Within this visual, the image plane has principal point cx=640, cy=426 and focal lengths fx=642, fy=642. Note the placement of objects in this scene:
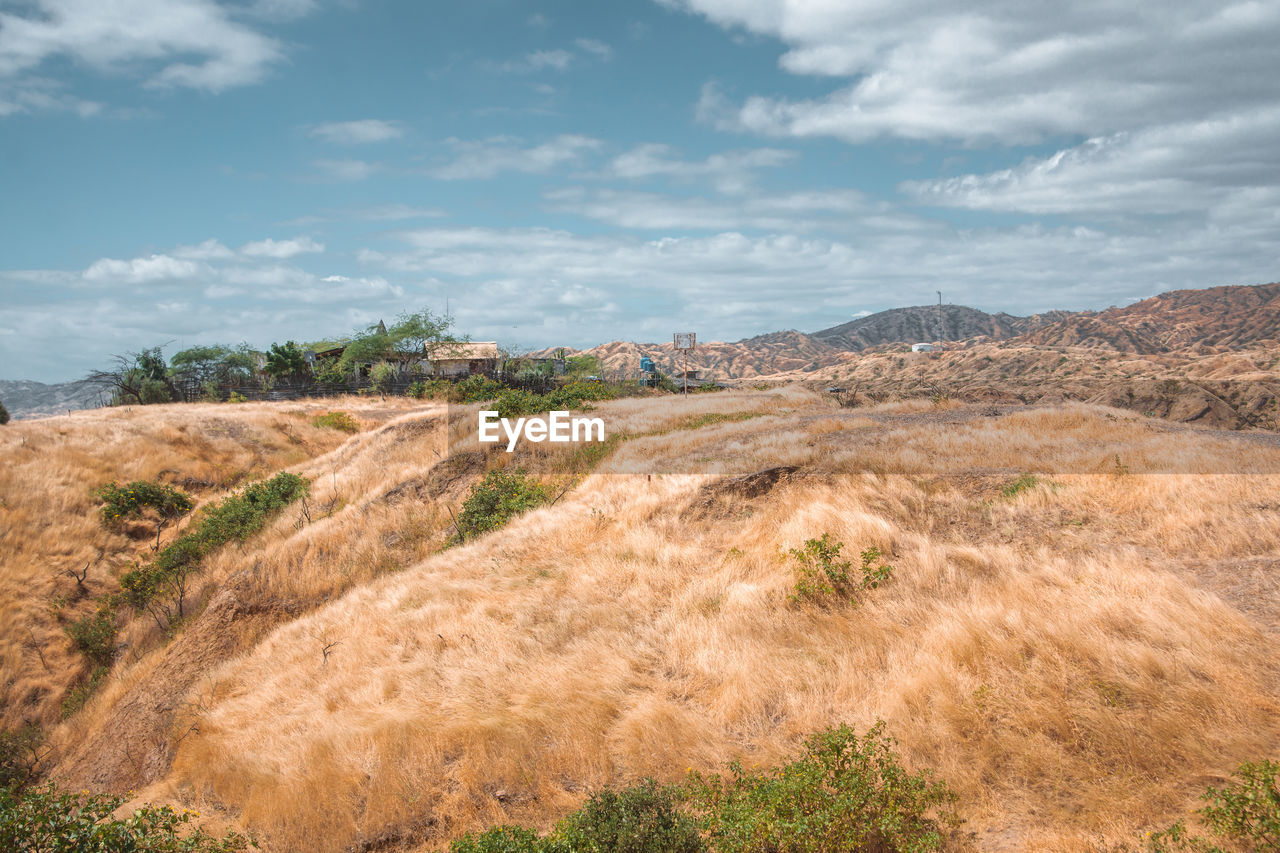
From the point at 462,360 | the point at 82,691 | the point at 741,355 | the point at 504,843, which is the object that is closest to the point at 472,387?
the point at 462,360

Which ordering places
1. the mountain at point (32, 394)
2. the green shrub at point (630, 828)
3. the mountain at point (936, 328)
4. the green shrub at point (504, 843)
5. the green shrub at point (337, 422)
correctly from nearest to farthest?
the green shrub at point (630, 828), the green shrub at point (504, 843), the green shrub at point (337, 422), the mountain at point (32, 394), the mountain at point (936, 328)

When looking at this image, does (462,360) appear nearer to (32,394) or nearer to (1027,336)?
(1027,336)

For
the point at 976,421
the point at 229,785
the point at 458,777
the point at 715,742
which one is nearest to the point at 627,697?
the point at 715,742

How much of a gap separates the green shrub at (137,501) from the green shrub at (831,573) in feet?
71.4

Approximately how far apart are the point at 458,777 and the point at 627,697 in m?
2.13

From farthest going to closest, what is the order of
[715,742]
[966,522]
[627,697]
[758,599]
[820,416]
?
[820,416] → [966,522] → [758,599] → [627,697] → [715,742]

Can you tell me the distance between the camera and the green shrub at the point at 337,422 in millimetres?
33656

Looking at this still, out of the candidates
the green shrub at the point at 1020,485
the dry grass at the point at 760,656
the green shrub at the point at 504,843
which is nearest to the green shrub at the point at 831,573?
the dry grass at the point at 760,656

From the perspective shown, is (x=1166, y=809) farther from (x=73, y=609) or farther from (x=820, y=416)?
(x=73, y=609)

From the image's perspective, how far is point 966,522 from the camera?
10500 mm

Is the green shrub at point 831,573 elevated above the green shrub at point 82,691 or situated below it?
above

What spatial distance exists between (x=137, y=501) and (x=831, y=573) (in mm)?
22747

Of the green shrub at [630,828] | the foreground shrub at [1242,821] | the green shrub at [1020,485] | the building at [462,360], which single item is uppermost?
the building at [462,360]

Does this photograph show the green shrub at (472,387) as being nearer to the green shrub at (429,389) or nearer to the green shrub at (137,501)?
the green shrub at (429,389)
